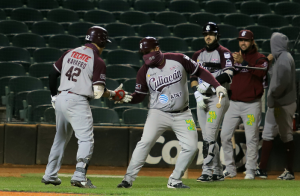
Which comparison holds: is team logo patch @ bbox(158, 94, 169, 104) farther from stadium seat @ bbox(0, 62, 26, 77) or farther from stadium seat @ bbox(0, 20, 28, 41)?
stadium seat @ bbox(0, 20, 28, 41)

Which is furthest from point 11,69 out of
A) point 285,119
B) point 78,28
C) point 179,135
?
point 285,119

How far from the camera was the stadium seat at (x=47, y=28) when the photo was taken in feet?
31.9

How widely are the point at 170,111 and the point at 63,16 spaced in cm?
679

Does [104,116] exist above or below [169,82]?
below

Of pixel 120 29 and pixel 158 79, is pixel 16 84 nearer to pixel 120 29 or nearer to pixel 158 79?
pixel 120 29

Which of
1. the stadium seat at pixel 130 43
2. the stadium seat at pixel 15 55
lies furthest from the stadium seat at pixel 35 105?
the stadium seat at pixel 130 43

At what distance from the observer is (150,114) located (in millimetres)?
4355

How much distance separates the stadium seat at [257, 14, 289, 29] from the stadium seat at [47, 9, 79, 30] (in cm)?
466

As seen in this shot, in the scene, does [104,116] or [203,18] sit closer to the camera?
[104,116]

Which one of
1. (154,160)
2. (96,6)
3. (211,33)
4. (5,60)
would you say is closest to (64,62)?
(211,33)

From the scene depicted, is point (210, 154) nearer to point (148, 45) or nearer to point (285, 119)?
point (285, 119)

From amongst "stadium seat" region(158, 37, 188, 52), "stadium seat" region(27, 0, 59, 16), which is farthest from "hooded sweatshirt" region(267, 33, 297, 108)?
"stadium seat" region(27, 0, 59, 16)

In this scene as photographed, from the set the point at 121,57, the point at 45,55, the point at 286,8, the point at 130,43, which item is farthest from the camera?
the point at 286,8

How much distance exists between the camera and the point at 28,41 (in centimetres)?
920
